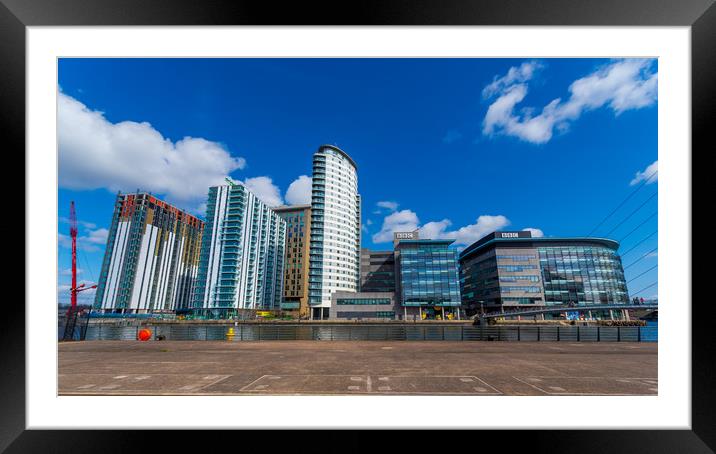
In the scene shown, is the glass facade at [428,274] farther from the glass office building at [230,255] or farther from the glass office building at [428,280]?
the glass office building at [230,255]

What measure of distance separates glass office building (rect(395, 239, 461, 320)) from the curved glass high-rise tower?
2052 centimetres

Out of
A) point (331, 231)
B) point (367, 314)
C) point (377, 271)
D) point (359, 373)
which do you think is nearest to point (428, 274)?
point (367, 314)

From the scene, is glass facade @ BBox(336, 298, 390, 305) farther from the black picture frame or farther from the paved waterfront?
the black picture frame

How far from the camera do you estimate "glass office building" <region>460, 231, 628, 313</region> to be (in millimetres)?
99625

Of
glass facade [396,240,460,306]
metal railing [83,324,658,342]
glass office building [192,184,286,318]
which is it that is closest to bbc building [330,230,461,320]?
glass facade [396,240,460,306]

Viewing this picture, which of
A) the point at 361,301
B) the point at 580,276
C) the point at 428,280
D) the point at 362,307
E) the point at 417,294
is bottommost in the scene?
the point at 362,307

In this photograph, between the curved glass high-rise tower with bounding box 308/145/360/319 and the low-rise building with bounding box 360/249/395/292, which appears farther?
the low-rise building with bounding box 360/249/395/292

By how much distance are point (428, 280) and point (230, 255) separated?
64155 millimetres

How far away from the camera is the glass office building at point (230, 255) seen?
108000mm

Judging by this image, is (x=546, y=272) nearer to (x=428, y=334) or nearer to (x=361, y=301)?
(x=361, y=301)

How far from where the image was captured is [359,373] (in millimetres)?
8359
